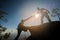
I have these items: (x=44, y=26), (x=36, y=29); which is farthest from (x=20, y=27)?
(x=44, y=26)

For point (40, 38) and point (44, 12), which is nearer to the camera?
point (40, 38)

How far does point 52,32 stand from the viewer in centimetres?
720

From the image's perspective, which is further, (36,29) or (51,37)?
(36,29)

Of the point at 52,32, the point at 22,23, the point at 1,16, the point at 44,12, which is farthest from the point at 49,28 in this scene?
the point at 1,16

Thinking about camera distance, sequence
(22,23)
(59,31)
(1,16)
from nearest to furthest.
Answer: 1. (59,31)
2. (22,23)
3. (1,16)

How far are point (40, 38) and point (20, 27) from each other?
1318 mm

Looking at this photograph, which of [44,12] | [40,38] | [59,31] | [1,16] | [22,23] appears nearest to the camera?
[59,31]

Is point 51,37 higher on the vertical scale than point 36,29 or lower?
lower

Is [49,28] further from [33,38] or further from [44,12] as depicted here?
[44,12]

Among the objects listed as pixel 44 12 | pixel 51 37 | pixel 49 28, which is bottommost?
pixel 51 37

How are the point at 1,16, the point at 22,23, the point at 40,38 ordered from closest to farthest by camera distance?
the point at 40,38 → the point at 22,23 → the point at 1,16

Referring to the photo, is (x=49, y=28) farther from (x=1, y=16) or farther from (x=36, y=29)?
(x=1, y=16)

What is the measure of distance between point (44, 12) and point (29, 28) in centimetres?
320

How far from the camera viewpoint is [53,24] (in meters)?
7.28
